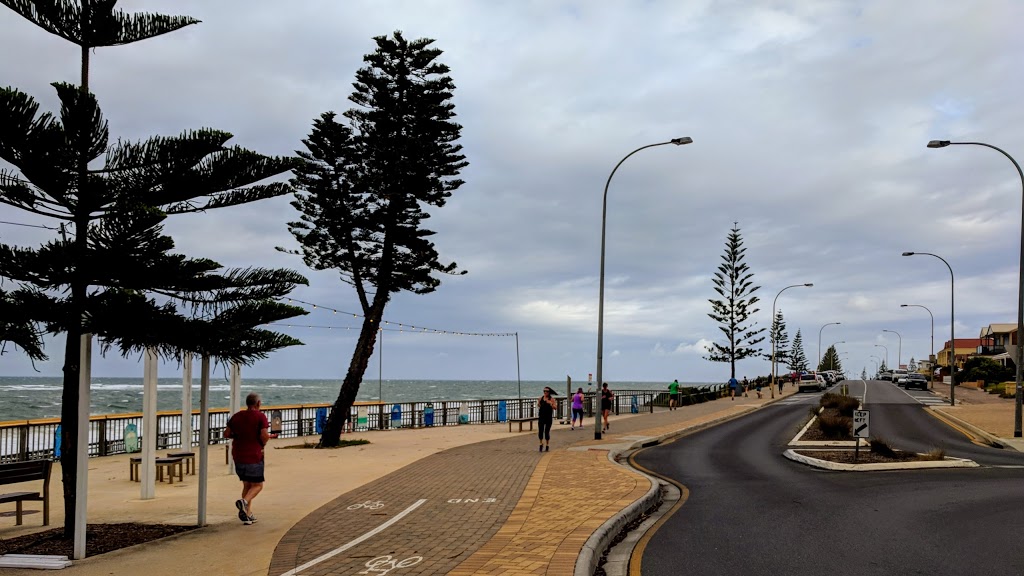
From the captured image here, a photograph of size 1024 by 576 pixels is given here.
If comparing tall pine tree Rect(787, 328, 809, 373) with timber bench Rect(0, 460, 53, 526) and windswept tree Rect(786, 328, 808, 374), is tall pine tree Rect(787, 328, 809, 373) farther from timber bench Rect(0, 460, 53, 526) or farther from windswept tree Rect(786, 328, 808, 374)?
timber bench Rect(0, 460, 53, 526)

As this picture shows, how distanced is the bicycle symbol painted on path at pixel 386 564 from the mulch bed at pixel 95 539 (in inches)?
126

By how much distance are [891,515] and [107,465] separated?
658 inches

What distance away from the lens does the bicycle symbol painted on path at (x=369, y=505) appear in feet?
38.0

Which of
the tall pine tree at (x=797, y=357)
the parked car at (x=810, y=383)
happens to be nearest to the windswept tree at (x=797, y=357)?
the tall pine tree at (x=797, y=357)

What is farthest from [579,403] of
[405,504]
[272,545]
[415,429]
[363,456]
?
[272,545]

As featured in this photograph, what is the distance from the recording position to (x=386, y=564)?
7.79 meters

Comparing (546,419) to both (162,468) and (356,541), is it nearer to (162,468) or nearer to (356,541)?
(162,468)

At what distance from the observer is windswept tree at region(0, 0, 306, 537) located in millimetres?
9070

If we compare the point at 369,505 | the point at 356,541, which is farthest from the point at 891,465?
the point at 356,541

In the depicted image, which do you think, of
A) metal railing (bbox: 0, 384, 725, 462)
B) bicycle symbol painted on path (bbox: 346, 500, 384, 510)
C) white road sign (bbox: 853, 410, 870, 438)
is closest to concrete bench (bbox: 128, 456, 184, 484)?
metal railing (bbox: 0, 384, 725, 462)

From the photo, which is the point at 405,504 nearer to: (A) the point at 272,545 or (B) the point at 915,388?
(A) the point at 272,545

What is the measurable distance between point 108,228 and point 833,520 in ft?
32.3

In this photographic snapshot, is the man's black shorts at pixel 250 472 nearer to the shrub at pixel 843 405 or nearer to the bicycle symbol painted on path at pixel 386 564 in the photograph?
the bicycle symbol painted on path at pixel 386 564

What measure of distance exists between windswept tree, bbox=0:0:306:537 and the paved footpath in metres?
2.64
